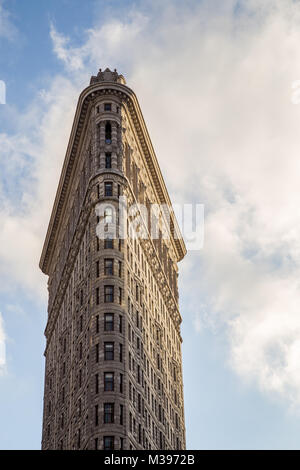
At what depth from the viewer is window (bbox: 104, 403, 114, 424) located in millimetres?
100912

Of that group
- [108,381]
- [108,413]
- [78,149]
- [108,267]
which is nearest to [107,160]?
[78,149]

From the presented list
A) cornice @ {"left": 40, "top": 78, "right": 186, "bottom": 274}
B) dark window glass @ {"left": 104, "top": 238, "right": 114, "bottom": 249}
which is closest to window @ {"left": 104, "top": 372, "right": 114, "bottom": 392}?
dark window glass @ {"left": 104, "top": 238, "right": 114, "bottom": 249}

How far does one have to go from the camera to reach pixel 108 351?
108 meters

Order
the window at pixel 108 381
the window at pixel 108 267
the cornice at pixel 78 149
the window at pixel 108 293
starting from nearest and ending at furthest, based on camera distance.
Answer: the window at pixel 108 381
the window at pixel 108 293
the window at pixel 108 267
the cornice at pixel 78 149

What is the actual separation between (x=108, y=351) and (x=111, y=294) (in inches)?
385

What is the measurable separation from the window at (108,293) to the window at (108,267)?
2294 millimetres

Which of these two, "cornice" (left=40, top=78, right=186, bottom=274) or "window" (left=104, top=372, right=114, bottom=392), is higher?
"cornice" (left=40, top=78, right=186, bottom=274)

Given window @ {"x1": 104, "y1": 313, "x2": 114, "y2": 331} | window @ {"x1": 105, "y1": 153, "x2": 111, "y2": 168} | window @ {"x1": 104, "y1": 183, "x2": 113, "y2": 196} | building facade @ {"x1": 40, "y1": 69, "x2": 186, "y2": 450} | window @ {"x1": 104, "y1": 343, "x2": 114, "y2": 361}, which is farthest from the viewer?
window @ {"x1": 105, "y1": 153, "x2": 111, "y2": 168}

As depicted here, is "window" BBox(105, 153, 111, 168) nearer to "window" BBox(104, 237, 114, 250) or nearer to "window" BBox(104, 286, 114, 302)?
"window" BBox(104, 237, 114, 250)

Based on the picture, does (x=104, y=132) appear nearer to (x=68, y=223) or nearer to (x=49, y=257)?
(x=68, y=223)

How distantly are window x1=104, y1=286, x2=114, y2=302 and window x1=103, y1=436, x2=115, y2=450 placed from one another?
21683 millimetres

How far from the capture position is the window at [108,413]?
10091 cm

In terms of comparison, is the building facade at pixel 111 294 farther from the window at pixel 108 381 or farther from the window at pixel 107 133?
the window at pixel 107 133

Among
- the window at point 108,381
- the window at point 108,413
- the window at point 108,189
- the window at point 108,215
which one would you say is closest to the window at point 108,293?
the window at point 108,215
